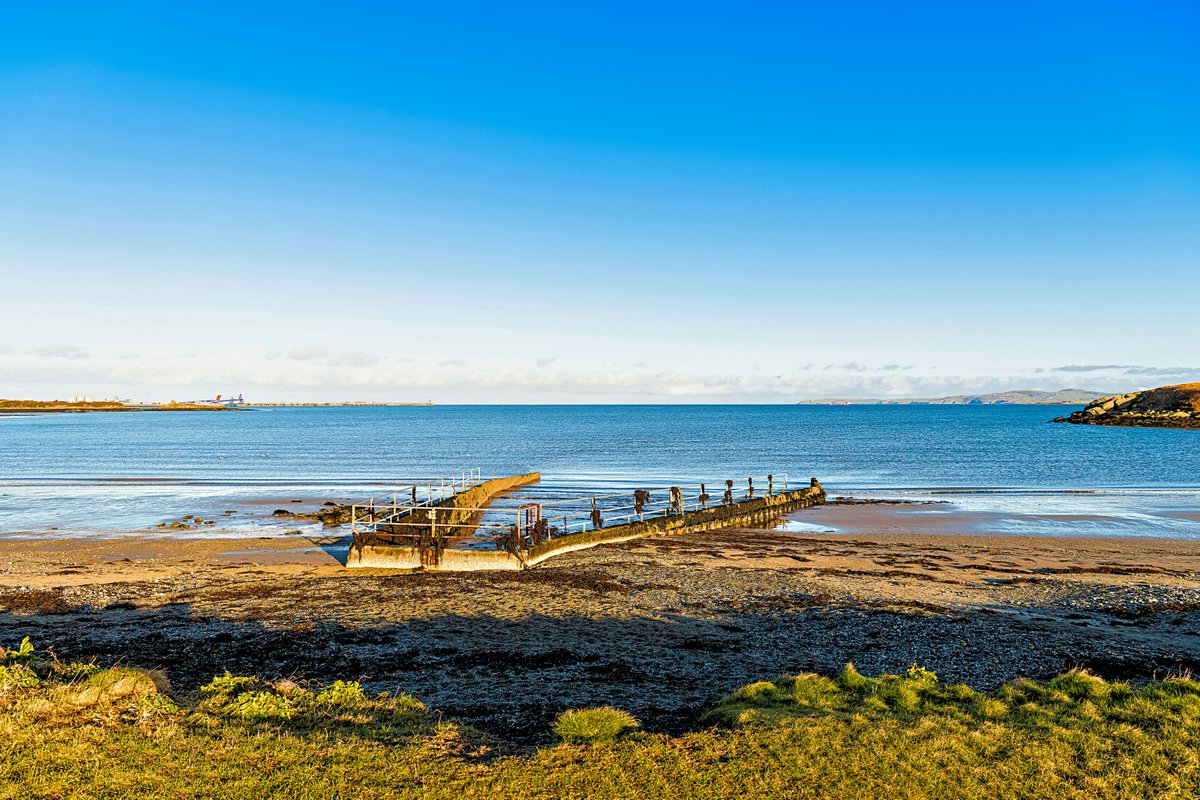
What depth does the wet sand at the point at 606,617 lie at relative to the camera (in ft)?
41.5

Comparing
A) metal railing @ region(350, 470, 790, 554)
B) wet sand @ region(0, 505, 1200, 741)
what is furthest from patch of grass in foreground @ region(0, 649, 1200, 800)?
metal railing @ region(350, 470, 790, 554)

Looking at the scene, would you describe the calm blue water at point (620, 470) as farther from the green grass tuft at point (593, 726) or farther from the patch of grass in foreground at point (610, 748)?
Result: the green grass tuft at point (593, 726)

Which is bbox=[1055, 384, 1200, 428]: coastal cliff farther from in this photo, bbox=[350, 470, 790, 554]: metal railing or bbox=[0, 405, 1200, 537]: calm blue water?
bbox=[350, 470, 790, 554]: metal railing

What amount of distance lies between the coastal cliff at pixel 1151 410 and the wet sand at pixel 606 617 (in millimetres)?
134358

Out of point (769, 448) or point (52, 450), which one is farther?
point (769, 448)

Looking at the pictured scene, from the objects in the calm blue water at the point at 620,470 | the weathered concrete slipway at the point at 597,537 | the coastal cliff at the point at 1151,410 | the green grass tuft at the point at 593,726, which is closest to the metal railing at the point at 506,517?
the weathered concrete slipway at the point at 597,537

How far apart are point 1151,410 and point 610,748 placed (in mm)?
180151

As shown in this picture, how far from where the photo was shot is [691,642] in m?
14.8

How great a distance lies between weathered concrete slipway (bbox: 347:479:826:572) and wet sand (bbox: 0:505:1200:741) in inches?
41.7

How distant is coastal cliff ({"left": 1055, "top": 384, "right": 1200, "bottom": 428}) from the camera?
442ft

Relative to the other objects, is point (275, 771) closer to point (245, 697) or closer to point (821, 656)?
point (245, 697)

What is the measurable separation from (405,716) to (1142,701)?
962cm

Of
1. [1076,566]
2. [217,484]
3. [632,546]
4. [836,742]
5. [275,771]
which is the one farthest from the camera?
[217,484]

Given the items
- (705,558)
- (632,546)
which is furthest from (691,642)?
(632,546)
